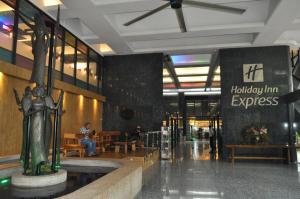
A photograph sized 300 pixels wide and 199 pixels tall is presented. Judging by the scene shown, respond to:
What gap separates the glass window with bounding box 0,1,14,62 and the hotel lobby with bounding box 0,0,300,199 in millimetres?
30

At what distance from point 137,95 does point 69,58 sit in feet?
11.9

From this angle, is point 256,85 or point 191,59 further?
point 191,59

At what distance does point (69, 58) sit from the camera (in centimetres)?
985

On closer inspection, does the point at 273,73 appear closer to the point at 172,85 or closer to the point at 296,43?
the point at 296,43

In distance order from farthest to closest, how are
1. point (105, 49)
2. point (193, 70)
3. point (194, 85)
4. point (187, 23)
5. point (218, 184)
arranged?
point (194, 85), point (193, 70), point (105, 49), point (187, 23), point (218, 184)

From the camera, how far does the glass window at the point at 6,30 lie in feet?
21.4

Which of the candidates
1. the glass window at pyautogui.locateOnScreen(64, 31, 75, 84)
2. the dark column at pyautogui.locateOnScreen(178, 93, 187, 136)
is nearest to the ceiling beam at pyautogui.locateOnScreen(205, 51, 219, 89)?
the dark column at pyautogui.locateOnScreen(178, 93, 187, 136)

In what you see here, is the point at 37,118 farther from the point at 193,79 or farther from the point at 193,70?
the point at 193,79

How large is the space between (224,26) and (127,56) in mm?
5074

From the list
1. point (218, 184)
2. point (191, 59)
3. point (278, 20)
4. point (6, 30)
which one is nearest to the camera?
point (218, 184)

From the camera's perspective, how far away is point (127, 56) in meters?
12.3

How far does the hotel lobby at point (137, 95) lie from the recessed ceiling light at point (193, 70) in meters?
0.12

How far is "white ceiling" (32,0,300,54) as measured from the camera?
24.3 ft

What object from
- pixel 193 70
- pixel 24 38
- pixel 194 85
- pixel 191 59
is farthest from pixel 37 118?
pixel 194 85
